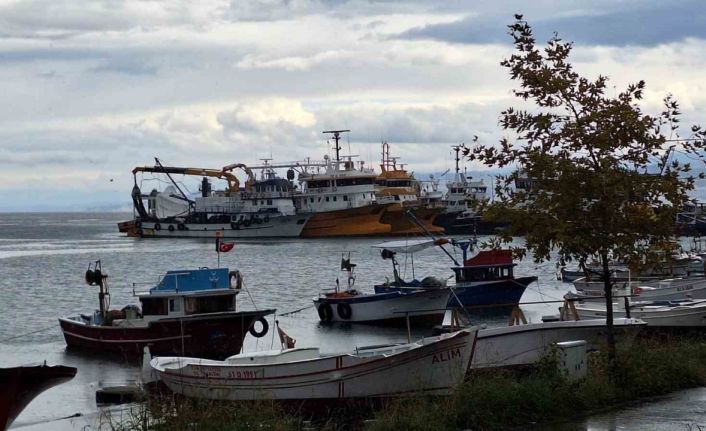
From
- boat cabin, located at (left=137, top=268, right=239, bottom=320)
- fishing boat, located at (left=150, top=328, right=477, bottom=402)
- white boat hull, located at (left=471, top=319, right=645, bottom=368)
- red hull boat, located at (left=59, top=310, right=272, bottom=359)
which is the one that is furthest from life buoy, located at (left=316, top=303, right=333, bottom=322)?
fishing boat, located at (left=150, top=328, right=477, bottom=402)

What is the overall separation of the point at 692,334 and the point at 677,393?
7761 millimetres

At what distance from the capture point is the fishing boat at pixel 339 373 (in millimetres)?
18703

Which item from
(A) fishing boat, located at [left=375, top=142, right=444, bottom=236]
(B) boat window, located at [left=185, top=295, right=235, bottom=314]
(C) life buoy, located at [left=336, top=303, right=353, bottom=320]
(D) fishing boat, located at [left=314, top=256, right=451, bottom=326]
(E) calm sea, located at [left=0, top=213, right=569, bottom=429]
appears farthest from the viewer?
(A) fishing boat, located at [left=375, top=142, right=444, bottom=236]

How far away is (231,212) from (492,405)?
356ft

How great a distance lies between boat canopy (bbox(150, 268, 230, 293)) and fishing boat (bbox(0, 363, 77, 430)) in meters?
16.8

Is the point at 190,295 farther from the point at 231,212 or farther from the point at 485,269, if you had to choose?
the point at 231,212

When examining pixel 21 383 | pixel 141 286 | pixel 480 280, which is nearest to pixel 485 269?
pixel 480 280

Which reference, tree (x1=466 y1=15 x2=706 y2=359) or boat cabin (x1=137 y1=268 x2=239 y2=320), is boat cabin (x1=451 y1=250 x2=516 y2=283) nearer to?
boat cabin (x1=137 y1=268 x2=239 y2=320)

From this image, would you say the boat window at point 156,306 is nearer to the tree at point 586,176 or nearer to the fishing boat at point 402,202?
the tree at point 586,176

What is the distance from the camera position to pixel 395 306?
134ft

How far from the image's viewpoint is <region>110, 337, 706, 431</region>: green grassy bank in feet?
52.6

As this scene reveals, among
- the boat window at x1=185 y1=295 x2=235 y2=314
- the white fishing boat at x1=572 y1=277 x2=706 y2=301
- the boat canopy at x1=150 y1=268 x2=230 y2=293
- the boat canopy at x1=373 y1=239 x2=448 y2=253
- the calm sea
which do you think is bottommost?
the calm sea

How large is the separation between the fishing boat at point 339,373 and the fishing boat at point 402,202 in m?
89.6

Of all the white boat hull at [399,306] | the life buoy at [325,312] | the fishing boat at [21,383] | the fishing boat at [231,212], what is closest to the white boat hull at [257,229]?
the fishing boat at [231,212]
